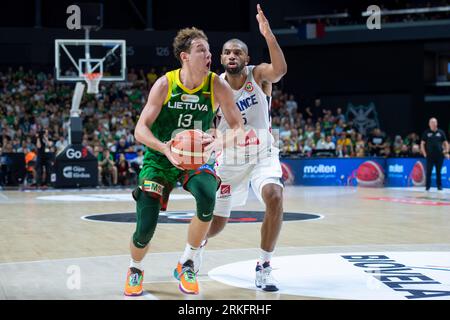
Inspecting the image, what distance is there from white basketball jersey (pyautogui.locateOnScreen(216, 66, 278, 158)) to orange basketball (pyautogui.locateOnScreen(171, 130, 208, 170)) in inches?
50.6

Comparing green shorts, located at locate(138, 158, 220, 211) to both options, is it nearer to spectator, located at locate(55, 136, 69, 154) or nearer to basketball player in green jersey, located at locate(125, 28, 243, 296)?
basketball player in green jersey, located at locate(125, 28, 243, 296)

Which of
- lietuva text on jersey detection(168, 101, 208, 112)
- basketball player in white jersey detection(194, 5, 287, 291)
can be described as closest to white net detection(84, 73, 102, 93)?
basketball player in white jersey detection(194, 5, 287, 291)

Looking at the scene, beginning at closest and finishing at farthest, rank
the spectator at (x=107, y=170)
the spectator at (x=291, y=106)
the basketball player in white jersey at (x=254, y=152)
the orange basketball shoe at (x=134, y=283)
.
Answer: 1. the orange basketball shoe at (x=134, y=283)
2. the basketball player in white jersey at (x=254, y=152)
3. the spectator at (x=107, y=170)
4. the spectator at (x=291, y=106)

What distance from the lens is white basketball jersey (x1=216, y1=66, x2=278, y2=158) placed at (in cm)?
700

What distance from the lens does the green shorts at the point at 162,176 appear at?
597cm

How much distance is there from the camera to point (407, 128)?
105 feet

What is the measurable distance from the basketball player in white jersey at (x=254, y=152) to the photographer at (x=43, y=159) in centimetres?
1609

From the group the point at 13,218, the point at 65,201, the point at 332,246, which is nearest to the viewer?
the point at 332,246

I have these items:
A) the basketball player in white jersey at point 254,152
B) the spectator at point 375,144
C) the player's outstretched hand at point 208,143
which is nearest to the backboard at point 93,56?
the spectator at point 375,144

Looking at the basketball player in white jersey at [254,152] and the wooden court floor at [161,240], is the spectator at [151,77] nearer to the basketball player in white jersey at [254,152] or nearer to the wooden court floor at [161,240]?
the wooden court floor at [161,240]
